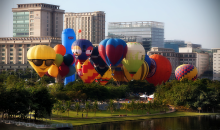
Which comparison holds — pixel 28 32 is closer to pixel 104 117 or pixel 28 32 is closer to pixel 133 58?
pixel 133 58

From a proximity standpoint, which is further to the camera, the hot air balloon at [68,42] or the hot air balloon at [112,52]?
the hot air balloon at [68,42]

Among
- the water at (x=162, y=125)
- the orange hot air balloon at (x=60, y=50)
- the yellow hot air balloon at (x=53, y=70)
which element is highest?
the orange hot air balloon at (x=60, y=50)

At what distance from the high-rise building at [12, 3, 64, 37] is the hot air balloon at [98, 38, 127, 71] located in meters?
96.6

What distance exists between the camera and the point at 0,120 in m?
61.8

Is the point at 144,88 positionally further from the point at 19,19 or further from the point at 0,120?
the point at 19,19

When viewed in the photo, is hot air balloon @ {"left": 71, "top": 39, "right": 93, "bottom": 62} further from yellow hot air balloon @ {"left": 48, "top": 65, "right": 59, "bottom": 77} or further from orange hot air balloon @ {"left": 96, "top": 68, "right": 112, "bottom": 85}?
orange hot air balloon @ {"left": 96, "top": 68, "right": 112, "bottom": 85}

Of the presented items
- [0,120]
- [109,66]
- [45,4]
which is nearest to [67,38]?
[109,66]

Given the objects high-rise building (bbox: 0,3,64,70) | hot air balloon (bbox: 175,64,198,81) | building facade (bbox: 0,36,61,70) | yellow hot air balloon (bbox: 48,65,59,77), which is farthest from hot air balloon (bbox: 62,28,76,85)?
building facade (bbox: 0,36,61,70)

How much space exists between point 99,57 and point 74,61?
281 inches

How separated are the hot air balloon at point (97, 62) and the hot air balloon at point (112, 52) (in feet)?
11.8

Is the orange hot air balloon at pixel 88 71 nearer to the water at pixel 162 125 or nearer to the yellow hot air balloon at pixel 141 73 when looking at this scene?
the yellow hot air balloon at pixel 141 73

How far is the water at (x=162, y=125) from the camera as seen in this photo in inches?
2507

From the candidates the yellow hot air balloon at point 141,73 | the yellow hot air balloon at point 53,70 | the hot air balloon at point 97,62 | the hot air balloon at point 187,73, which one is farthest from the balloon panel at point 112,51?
the hot air balloon at point 187,73

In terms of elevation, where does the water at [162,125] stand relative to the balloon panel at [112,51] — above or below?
below
